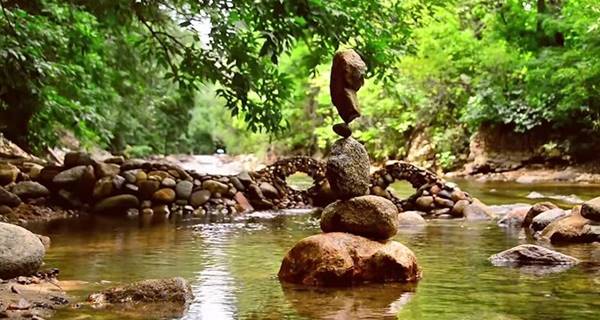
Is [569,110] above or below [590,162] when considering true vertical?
above

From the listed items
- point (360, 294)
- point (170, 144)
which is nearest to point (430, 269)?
point (360, 294)

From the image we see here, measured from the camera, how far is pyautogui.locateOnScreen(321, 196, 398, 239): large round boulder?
6.78 metres

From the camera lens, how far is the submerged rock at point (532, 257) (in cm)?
736

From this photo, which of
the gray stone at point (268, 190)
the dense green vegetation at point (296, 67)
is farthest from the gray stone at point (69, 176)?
the gray stone at point (268, 190)

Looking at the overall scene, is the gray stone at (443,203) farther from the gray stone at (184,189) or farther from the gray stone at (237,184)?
the gray stone at (184,189)

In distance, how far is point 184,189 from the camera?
15.3m

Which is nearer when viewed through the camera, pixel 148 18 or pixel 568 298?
pixel 568 298

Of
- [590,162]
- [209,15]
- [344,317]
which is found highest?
[209,15]

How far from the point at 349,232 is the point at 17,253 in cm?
301

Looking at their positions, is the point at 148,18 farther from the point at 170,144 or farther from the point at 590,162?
the point at 170,144

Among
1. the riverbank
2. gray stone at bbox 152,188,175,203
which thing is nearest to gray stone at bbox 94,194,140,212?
gray stone at bbox 152,188,175,203

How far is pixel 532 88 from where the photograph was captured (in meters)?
23.3

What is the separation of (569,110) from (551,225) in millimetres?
14388

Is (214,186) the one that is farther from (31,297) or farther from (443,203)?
(31,297)
